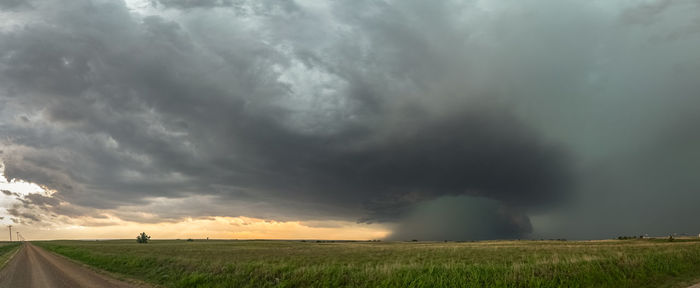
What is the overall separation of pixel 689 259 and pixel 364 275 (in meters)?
27.2

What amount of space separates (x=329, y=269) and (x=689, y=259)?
28.8 meters

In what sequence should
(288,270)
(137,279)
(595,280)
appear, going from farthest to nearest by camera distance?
(137,279), (288,270), (595,280)

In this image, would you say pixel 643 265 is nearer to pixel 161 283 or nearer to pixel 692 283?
pixel 692 283

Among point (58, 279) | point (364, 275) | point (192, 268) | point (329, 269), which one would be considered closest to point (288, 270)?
point (329, 269)

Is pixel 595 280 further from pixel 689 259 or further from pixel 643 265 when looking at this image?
pixel 689 259

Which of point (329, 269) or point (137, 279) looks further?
point (137, 279)

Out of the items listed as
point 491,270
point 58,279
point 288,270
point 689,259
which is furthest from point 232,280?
point 689,259

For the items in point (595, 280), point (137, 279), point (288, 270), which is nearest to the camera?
point (595, 280)

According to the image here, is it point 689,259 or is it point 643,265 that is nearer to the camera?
point 643,265

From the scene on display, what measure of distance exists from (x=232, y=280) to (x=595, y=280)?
20580 millimetres

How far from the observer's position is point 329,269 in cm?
2152

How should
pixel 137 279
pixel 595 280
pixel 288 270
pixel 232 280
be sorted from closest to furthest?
pixel 595 280 → pixel 232 280 → pixel 288 270 → pixel 137 279

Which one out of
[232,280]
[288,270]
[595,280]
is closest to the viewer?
[595,280]

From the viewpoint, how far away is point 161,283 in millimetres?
23250
